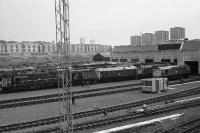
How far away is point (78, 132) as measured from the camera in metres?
18.0

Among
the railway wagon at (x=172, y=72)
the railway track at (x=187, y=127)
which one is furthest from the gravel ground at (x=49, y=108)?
the railway wagon at (x=172, y=72)

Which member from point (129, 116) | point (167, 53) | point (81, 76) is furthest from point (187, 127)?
point (167, 53)

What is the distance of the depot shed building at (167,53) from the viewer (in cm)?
5237

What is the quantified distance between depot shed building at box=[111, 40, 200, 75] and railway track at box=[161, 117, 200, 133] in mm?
34211

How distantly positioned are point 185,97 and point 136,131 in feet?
47.2

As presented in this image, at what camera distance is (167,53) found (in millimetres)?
58094

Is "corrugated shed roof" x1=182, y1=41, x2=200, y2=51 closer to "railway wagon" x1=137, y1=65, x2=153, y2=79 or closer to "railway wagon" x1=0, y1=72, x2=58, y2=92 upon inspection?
"railway wagon" x1=137, y1=65, x2=153, y2=79

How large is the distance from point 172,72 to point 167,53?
12190 mm

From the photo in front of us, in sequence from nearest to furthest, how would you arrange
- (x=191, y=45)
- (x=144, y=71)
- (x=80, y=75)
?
1. (x=80, y=75)
2. (x=144, y=71)
3. (x=191, y=45)

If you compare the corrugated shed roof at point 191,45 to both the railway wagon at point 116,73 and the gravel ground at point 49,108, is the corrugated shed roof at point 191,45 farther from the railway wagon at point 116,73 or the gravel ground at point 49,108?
the gravel ground at point 49,108

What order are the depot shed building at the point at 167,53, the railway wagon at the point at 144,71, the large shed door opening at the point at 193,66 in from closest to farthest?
the railway wagon at the point at 144,71
the depot shed building at the point at 167,53
the large shed door opening at the point at 193,66

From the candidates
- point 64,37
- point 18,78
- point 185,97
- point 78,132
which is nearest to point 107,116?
point 78,132

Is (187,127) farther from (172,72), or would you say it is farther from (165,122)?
(172,72)

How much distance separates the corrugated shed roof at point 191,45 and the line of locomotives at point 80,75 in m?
4.93
